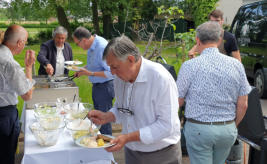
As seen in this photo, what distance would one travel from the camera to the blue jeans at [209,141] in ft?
7.08

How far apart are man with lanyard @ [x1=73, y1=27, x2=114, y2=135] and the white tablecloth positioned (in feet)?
4.65

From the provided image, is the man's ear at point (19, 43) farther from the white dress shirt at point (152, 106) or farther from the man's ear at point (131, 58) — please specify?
the man's ear at point (131, 58)

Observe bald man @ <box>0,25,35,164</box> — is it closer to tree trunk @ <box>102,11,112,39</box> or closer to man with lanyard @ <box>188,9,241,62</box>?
man with lanyard @ <box>188,9,241,62</box>

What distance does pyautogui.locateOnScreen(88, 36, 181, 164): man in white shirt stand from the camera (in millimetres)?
1691

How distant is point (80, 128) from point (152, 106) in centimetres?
79

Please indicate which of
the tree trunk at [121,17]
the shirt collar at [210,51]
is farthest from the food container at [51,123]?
the tree trunk at [121,17]

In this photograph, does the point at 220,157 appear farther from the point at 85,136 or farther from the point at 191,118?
the point at 85,136

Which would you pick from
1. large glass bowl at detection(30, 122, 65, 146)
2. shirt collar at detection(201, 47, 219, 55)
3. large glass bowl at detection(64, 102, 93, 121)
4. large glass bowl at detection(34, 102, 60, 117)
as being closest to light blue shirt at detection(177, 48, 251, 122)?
shirt collar at detection(201, 47, 219, 55)

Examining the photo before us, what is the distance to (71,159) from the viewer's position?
2.12 meters

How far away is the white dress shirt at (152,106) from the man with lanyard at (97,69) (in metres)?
1.71

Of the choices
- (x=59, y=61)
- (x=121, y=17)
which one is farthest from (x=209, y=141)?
(x=121, y=17)

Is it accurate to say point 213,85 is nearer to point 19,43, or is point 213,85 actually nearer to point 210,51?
point 210,51

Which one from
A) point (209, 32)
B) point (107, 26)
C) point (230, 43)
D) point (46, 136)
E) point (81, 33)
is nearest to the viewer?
point (46, 136)

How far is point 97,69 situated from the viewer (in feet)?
12.3
